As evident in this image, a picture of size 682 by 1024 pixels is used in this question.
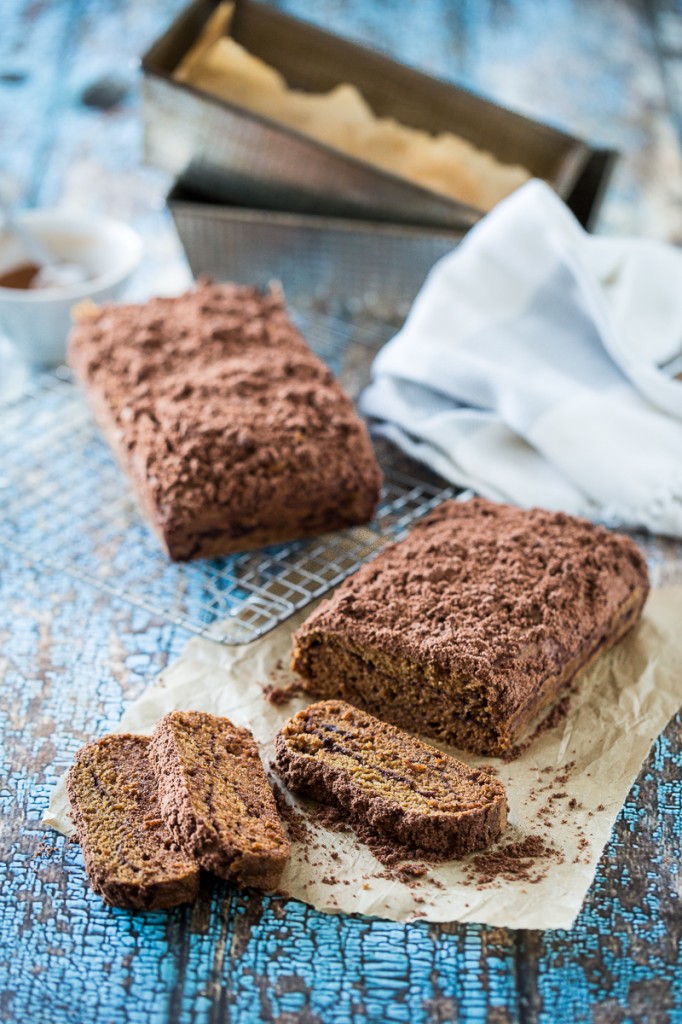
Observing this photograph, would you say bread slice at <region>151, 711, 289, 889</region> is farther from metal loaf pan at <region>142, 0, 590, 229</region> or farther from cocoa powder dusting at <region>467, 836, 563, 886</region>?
metal loaf pan at <region>142, 0, 590, 229</region>

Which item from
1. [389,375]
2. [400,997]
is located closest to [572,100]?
[389,375]

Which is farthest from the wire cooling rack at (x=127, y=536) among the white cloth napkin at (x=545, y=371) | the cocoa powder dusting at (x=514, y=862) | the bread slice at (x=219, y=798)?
the cocoa powder dusting at (x=514, y=862)

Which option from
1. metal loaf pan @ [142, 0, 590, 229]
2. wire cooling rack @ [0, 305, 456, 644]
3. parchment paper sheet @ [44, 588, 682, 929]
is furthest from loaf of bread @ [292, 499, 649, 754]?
metal loaf pan @ [142, 0, 590, 229]

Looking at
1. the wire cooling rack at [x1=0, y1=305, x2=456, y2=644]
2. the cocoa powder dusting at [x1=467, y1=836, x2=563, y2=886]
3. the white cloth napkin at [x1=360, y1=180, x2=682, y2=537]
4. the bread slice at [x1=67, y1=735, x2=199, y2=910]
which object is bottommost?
the wire cooling rack at [x1=0, y1=305, x2=456, y2=644]

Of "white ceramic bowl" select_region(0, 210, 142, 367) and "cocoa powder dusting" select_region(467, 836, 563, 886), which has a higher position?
"cocoa powder dusting" select_region(467, 836, 563, 886)

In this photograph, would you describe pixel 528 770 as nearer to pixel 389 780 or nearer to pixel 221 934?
pixel 389 780

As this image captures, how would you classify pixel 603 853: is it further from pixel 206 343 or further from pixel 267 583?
pixel 206 343

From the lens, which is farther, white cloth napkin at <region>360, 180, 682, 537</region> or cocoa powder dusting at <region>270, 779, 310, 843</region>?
white cloth napkin at <region>360, 180, 682, 537</region>

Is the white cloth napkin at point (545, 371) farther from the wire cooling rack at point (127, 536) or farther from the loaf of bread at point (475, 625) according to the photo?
the loaf of bread at point (475, 625)
